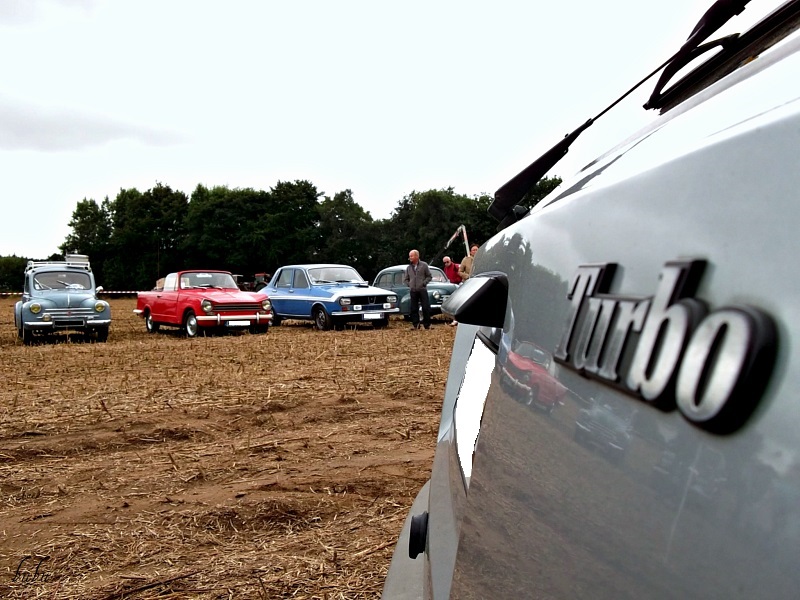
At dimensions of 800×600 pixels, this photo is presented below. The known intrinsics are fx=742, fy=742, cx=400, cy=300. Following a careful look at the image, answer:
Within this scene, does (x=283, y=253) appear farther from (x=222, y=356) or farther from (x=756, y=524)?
(x=756, y=524)

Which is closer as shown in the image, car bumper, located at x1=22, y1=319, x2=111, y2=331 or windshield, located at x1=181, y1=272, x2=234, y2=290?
car bumper, located at x1=22, y1=319, x2=111, y2=331

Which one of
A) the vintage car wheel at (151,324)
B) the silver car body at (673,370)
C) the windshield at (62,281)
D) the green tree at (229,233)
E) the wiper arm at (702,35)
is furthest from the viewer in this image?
the green tree at (229,233)

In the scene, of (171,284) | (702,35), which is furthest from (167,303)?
(702,35)

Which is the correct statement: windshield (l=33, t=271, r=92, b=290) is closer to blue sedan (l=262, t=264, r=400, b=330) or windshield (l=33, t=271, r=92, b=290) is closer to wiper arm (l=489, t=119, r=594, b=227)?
blue sedan (l=262, t=264, r=400, b=330)

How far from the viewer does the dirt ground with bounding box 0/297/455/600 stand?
2.76 m

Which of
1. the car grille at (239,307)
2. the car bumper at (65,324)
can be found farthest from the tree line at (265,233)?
the car bumper at (65,324)

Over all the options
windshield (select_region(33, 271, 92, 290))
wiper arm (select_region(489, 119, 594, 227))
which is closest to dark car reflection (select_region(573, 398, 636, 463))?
wiper arm (select_region(489, 119, 594, 227))

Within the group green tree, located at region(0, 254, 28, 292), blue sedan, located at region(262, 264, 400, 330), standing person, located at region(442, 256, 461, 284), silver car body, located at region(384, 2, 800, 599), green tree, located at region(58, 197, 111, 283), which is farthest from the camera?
green tree, located at region(58, 197, 111, 283)

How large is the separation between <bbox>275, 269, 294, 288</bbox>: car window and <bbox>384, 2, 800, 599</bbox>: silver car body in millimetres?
17444

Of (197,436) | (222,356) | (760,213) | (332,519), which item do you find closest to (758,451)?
(760,213)

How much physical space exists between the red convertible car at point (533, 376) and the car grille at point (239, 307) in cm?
1488

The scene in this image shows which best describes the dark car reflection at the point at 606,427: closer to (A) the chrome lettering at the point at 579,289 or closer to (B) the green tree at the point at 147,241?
(A) the chrome lettering at the point at 579,289

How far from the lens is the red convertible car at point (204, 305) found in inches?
599

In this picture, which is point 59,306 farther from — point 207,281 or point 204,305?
point 207,281
